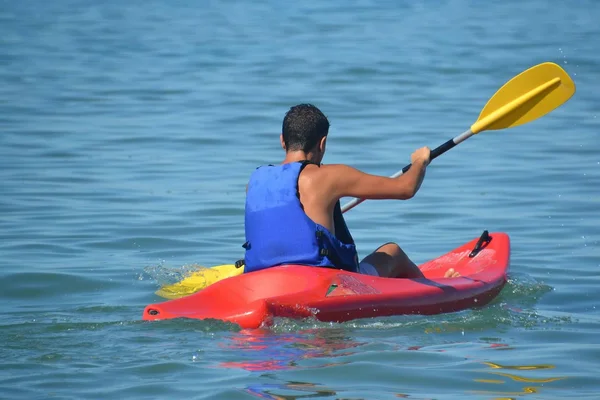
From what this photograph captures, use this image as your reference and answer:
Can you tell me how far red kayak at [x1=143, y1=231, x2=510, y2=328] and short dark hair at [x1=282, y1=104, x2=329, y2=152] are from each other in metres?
0.62

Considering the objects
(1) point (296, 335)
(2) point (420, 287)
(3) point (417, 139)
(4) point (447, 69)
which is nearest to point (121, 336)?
(1) point (296, 335)

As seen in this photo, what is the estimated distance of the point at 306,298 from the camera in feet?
16.5

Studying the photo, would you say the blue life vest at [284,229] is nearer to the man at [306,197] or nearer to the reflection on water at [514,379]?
the man at [306,197]

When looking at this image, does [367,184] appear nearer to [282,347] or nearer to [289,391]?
[282,347]

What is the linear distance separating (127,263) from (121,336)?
7.70 feet

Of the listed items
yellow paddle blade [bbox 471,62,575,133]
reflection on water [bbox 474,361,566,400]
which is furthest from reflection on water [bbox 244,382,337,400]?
yellow paddle blade [bbox 471,62,575,133]

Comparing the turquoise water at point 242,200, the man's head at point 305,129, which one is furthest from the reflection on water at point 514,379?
the man's head at point 305,129

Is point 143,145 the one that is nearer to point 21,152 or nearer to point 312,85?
point 21,152

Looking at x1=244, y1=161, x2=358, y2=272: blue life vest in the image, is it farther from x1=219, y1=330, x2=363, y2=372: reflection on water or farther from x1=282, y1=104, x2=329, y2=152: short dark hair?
x1=219, y1=330, x2=363, y2=372: reflection on water

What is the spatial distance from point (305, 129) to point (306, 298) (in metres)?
0.87

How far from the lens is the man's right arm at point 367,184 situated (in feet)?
17.1

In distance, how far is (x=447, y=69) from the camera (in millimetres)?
18219

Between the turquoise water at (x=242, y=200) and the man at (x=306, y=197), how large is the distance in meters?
0.42

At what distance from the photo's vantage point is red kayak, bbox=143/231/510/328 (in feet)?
16.3
